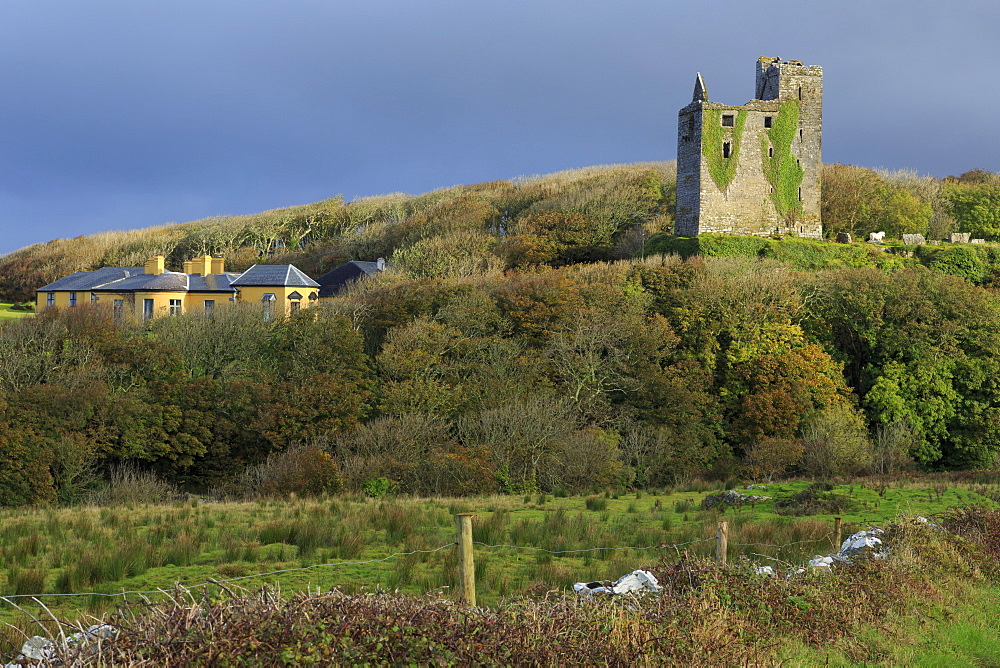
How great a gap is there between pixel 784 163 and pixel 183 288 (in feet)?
113

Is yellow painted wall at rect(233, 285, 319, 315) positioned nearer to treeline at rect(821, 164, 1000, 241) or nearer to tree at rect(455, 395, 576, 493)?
tree at rect(455, 395, 576, 493)

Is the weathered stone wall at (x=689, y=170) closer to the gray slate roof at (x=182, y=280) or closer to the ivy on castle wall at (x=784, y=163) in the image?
the ivy on castle wall at (x=784, y=163)

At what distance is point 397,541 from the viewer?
12.8 metres

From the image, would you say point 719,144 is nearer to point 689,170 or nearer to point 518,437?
point 689,170

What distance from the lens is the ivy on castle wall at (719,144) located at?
45.0 meters

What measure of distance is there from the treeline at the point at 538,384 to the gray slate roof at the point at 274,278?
12451mm

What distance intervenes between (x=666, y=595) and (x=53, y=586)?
22.3ft

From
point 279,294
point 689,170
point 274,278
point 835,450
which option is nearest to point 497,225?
point 274,278

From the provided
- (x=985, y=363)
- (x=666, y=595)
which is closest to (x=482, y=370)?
(x=985, y=363)

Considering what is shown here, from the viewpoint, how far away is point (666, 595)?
7652mm

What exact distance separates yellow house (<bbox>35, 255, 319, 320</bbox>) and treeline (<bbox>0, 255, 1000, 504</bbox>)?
40.4 feet

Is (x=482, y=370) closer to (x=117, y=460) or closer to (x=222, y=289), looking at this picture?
(x=117, y=460)

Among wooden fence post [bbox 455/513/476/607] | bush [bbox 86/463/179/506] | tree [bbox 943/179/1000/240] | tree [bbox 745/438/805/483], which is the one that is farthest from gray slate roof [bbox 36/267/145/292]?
wooden fence post [bbox 455/513/476/607]

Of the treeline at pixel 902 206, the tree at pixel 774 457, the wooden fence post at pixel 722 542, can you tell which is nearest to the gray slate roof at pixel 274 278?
the treeline at pixel 902 206
